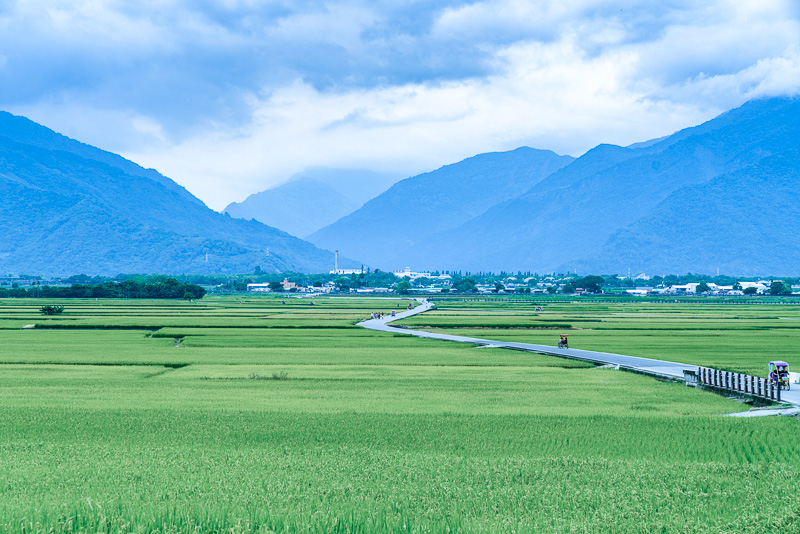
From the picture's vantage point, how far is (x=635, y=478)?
1505cm

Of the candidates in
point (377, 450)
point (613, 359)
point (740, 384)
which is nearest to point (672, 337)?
point (613, 359)

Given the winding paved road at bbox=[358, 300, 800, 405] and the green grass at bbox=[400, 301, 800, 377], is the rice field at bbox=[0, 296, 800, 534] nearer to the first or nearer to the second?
the winding paved road at bbox=[358, 300, 800, 405]

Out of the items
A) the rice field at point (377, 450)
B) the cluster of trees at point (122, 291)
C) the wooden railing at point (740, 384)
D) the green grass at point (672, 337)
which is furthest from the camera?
the cluster of trees at point (122, 291)

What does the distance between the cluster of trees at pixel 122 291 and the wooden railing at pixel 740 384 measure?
492ft

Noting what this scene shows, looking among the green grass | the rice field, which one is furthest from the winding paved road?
the green grass

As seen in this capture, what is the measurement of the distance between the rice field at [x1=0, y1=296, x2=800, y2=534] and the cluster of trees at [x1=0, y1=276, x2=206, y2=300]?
130521 millimetres

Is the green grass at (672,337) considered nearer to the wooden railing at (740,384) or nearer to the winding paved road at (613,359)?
the winding paved road at (613,359)

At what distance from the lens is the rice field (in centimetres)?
1167

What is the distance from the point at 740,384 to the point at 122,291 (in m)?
163

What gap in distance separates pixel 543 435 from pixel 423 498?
9.14 metres

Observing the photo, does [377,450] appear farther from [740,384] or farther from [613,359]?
[613,359]

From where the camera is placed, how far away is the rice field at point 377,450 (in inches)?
460

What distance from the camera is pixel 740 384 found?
31.7 meters

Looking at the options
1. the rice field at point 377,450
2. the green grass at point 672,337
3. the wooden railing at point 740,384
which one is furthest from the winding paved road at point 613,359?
the green grass at point 672,337
